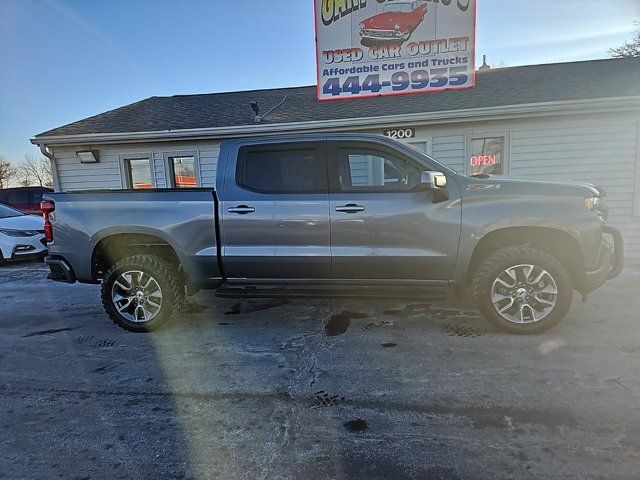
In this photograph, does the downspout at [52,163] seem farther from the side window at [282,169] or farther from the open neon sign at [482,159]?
the open neon sign at [482,159]

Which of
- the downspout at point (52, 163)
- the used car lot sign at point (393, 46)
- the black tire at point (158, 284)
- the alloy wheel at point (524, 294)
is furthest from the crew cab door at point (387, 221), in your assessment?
the downspout at point (52, 163)

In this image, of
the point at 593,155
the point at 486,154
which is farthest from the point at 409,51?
the point at 593,155

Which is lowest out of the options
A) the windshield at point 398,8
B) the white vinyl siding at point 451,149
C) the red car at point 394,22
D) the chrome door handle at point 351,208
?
the chrome door handle at point 351,208

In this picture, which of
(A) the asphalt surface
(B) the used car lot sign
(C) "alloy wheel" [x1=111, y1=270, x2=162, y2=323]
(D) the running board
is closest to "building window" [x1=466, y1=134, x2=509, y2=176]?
(B) the used car lot sign

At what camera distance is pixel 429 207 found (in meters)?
3.85

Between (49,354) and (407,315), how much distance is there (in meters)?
3.87

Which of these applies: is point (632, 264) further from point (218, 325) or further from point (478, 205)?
point (218, 325)

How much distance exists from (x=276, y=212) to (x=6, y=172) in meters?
54.5

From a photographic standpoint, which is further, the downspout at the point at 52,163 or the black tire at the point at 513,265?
the downspout at the point at 52,163

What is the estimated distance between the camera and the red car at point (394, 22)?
A: 28.7 ft

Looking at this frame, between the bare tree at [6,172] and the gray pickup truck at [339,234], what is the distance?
51.3 meters

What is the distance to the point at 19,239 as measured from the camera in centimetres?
846

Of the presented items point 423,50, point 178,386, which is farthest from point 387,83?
point 178,386

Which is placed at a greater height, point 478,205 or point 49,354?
point 478,205
